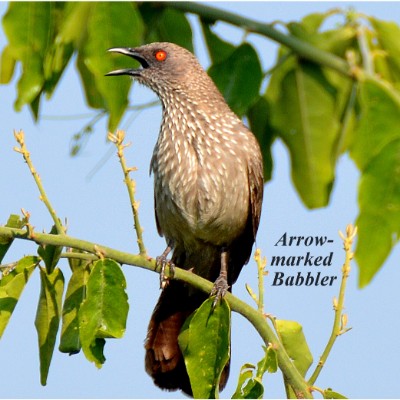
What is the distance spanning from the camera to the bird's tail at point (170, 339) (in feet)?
15.1

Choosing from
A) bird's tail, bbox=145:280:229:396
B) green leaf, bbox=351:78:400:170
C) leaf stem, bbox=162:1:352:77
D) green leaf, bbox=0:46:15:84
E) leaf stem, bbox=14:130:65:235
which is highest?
leaf stem, bbox=162:1:352:77

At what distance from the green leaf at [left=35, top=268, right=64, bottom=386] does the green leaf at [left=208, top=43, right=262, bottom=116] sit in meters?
1.28

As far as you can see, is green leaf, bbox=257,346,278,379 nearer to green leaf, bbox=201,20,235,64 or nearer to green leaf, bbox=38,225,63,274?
green leaf, bbox=38,225,63,274

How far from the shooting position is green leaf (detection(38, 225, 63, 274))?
303 centimetres

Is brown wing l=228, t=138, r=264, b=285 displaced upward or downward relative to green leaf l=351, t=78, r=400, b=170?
downward

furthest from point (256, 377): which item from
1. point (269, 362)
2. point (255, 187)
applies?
point (255, 187)

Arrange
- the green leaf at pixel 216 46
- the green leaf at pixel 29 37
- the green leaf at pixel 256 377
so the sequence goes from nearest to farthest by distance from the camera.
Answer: the green leaf at pixel 256 377
the green leaf at pixel 29 37
the green leaf at pixel 216 46

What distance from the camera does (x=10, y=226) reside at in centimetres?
309

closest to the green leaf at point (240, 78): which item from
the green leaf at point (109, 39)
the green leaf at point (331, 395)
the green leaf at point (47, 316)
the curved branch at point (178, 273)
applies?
the green leaf at point (109, 39)

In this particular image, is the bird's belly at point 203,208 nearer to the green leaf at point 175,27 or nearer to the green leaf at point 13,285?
Result: the green leaf at point 175,27

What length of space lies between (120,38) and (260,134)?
92 centimetres

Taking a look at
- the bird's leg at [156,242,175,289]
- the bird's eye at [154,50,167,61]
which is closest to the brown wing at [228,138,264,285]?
the bird's leg at [156,242,175,289]

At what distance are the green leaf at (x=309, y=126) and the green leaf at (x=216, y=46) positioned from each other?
0.31m

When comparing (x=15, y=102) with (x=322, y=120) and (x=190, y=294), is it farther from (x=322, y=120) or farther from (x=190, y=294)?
(x=190, y=294)
